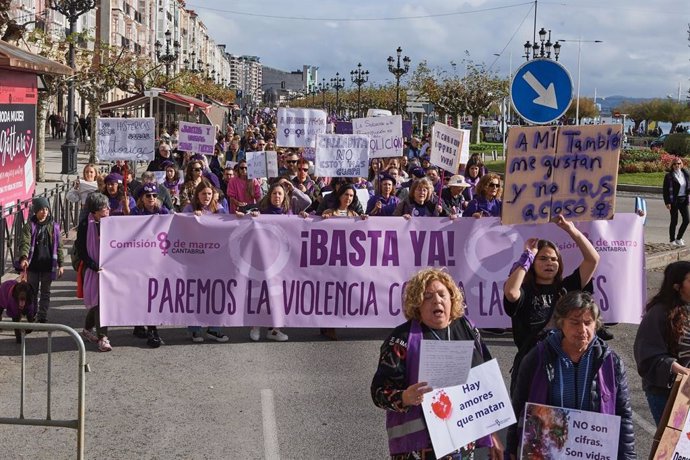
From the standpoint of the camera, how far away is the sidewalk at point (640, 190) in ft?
51.8

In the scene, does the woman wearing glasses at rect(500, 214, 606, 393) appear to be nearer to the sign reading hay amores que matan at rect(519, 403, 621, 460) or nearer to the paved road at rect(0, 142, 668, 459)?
the sign reading hay amores que matan at rect(519, 403, 621, 460)

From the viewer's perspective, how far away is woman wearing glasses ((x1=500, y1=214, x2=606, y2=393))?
5.87 metres

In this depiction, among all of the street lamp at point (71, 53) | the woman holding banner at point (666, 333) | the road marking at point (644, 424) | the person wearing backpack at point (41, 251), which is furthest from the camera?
the street lamp at point (71, 53)

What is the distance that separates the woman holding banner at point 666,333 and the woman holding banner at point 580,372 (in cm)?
89

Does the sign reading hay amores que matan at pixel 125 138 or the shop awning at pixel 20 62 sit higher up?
the shop awning at pixel 20 62

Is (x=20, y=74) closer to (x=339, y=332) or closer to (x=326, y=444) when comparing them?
(x=339, y=332)

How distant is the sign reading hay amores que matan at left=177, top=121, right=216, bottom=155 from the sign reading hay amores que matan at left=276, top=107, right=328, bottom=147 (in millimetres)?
1599

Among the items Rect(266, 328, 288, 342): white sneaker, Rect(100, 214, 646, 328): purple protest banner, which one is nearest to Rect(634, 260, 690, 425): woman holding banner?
Rect(100, 214, 646, 328): purple protest banner

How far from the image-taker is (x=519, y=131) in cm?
694

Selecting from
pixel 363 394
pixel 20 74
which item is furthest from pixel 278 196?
pixel 20 74

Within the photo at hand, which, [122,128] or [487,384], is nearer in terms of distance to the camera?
[487,384]

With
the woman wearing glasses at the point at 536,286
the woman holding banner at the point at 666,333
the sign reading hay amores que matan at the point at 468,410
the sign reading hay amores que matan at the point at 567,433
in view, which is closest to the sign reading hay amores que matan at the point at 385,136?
the woman wearing glasses at the point at 536,286

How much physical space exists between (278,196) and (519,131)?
420 centimetres

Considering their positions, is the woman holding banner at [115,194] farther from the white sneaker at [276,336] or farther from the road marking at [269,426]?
the road marking at [269,426]
